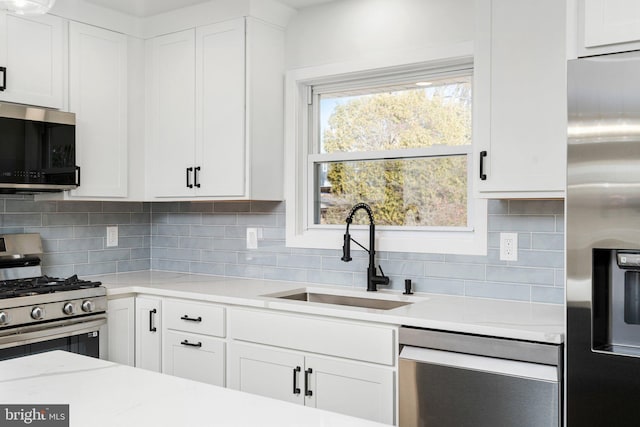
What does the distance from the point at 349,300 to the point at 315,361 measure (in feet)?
1.83

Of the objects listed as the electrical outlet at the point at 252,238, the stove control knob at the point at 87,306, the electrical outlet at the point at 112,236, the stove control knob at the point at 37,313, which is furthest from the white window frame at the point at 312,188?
the stove control knob at the point at 37,313

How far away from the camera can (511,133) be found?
242cm

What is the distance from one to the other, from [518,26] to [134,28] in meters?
2.29

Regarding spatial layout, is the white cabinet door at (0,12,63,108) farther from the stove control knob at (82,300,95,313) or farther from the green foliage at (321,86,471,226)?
the green foliage at (321,86,471,226)

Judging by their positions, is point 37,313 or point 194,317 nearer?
point 37,313

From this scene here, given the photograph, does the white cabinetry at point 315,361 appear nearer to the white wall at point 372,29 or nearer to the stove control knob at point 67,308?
the stove control knob at point 67,308

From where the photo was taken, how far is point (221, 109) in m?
3.34

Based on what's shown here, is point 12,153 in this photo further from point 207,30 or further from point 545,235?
point 545,235

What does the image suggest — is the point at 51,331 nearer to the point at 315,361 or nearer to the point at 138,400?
the point at 315,361

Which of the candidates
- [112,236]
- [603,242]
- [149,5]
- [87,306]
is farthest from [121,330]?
[603,242]

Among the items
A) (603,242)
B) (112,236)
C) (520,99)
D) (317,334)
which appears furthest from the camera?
(112,236)

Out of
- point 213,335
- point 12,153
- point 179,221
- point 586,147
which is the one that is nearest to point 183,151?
point 179,221

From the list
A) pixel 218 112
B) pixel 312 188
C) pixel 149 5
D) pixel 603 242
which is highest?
pixel 149 5

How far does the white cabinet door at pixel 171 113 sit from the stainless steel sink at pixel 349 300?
0.89m
